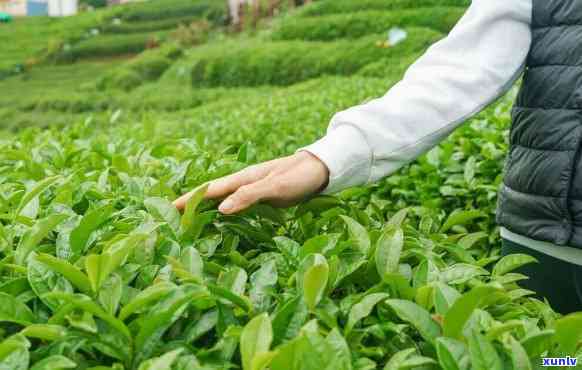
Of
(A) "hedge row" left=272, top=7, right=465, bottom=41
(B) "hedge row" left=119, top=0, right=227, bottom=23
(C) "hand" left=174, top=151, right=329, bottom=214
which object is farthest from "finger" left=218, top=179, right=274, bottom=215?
(B) "hedge row" left=119, top=0, right=227, bottom=23

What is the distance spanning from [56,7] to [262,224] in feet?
71.1

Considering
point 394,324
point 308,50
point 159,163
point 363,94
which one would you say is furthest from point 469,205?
point 308,50

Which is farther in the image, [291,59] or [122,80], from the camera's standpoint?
[122,80]

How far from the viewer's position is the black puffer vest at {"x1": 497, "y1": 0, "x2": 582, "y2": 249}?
120 centimetres

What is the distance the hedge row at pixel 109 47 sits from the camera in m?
17.5

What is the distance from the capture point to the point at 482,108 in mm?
1199

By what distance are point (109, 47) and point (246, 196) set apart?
56.9 ft

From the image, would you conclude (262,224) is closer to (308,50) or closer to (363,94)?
(363,94)

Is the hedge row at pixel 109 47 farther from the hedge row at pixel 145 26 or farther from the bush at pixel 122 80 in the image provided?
the bush at pixel 122 80

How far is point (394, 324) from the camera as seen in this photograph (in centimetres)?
84

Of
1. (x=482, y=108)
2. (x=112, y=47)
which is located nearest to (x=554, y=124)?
(x=482, y=108)

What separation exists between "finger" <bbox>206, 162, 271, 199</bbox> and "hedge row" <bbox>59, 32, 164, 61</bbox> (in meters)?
16.6

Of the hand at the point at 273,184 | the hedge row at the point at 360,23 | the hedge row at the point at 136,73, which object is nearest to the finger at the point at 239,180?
the hand at the point at 273,184

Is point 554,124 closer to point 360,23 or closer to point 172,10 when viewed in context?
point 360,23
